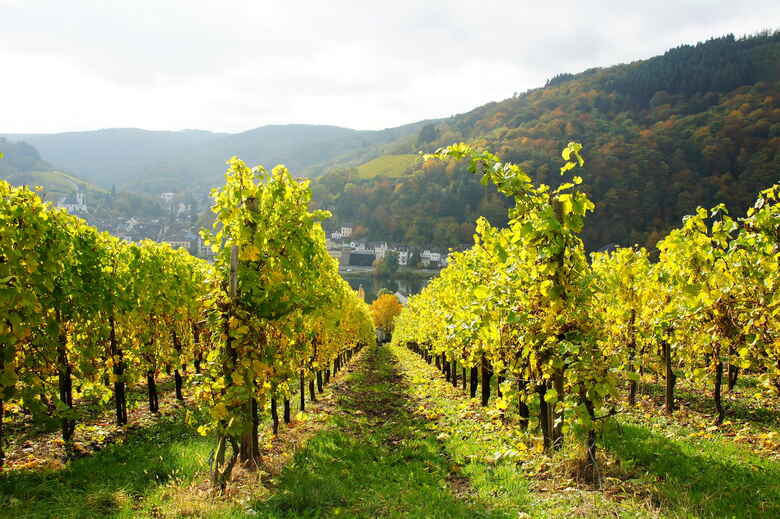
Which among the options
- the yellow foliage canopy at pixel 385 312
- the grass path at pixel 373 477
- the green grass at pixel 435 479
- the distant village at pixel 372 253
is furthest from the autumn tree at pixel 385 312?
the green grass at pixel 435 479

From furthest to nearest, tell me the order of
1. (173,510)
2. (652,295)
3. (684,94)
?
(684,94) → (652,295) → (173,510)

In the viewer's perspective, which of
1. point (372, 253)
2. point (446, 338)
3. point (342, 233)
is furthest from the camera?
point (342, 233)

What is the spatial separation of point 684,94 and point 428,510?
16663cm

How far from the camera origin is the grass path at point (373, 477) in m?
5.77

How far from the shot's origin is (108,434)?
10.5 metres

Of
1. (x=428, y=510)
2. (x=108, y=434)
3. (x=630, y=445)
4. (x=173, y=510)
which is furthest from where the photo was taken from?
(x=108, y=434)

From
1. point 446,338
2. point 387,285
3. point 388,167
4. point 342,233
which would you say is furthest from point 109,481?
point 388,167

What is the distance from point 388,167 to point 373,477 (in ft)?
594

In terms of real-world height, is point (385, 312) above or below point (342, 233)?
below

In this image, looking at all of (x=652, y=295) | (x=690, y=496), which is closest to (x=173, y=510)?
(x=690, y=496)

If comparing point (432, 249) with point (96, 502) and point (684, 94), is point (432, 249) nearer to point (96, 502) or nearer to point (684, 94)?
point (684, 94)

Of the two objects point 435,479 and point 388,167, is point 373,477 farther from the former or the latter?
point 388,167

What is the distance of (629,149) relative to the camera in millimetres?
107688

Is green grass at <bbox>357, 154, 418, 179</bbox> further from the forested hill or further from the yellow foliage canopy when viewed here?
the yellow foliage canopy
